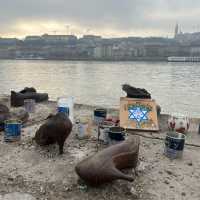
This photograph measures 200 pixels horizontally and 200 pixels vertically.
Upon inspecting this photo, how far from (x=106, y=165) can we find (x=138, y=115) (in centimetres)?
277

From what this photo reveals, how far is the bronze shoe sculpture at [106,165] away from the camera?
382cm

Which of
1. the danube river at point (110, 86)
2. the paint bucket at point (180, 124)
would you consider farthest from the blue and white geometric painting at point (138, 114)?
the danube river at point (110, 86)

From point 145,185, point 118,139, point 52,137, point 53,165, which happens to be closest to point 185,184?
point 145,185

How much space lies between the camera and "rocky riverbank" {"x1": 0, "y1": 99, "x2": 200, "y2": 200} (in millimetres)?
3799

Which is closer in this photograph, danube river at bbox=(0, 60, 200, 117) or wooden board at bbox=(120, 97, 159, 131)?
wooden board at bbox=(120, 97, 159, 131)

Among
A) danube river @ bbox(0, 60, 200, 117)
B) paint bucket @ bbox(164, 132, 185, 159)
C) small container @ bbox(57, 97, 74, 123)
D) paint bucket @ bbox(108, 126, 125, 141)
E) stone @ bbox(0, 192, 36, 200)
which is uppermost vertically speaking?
small container @ bbox(57, 97, 74, 123)

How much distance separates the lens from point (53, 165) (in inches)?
178

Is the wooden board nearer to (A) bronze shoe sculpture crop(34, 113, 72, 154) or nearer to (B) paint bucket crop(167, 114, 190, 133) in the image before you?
(B) paint bucket crop(167, 114, 190, 133)

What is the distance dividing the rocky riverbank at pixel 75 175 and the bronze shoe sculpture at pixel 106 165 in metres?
0.15

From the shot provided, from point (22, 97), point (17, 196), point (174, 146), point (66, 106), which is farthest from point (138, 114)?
point (22, 97)

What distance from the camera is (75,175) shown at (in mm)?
4203

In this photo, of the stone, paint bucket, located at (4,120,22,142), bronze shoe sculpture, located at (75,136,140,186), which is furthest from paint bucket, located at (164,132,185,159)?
paint bucket, located at (4,120,22,142)

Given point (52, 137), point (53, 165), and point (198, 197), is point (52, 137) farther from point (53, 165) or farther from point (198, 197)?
point (198, 197)

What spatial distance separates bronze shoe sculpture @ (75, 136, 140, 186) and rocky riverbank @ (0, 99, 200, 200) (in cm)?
15
